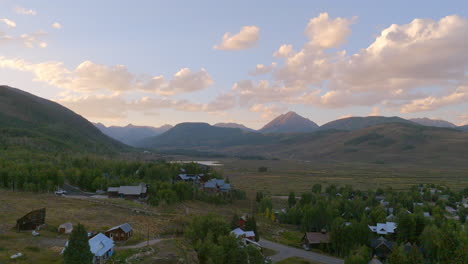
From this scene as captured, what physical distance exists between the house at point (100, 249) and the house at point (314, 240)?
120 feet

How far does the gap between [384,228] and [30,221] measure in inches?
2577

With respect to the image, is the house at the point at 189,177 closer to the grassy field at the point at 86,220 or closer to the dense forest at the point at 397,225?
the grassy field at the point at 86,220

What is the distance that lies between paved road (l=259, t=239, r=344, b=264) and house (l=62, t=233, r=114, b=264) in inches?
1021

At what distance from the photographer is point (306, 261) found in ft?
190

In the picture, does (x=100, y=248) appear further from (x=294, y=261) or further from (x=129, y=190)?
(x=129, y=190)

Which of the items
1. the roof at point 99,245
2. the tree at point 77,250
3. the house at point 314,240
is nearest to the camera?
the tree at point 77,250

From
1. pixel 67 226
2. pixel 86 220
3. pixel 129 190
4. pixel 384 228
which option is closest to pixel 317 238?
pixel 384 228

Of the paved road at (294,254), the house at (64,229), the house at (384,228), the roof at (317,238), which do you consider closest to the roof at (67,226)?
the house at (64,229)

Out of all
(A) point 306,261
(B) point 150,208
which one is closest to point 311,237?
(A) point 306,261

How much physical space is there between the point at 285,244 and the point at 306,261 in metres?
10.7

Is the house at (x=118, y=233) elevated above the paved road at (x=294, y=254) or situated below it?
above

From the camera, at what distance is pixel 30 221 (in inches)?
2272

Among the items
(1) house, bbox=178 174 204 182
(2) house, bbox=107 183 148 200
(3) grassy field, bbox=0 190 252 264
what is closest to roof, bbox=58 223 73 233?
(3) grassy field, bbox=0 190 252 264

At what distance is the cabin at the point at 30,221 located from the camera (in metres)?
56.9
